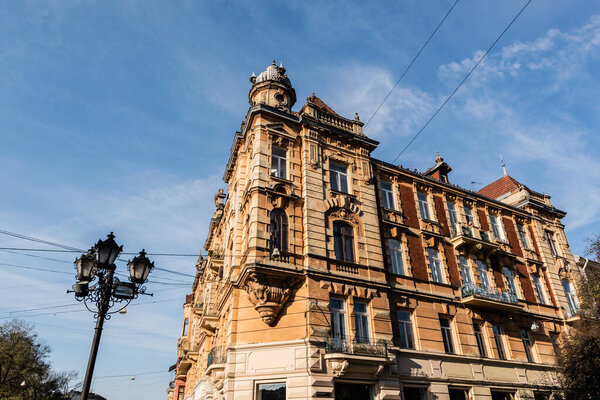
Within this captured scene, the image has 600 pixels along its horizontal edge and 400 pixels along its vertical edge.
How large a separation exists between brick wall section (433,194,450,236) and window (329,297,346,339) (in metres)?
10.3

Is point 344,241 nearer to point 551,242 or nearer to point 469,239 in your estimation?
point 469,239

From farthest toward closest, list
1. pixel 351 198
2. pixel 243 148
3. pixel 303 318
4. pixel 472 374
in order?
pixel 243 148, pixel 351 198, pixel 472 374, pixel 303 318

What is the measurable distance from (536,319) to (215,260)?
840 inches

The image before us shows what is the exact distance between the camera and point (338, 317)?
18.0 meters

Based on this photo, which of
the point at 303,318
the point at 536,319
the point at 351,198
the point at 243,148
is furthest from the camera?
the point at 536,319

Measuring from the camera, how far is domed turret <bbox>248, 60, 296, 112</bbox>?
77.4ft

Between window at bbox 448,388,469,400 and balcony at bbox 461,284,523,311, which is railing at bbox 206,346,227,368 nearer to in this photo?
window at bbox 448,388,469,400

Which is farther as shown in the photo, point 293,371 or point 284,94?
point 284,94

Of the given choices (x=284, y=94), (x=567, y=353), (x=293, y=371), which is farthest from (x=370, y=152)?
(x=567, y=353)

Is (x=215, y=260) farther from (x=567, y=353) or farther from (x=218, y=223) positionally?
(x=567, y=353)

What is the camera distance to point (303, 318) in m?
17.1

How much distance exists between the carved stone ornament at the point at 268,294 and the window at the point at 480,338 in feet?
39.4

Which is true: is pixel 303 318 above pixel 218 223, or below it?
below

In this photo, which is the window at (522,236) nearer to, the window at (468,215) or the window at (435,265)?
the window at (468,215)
